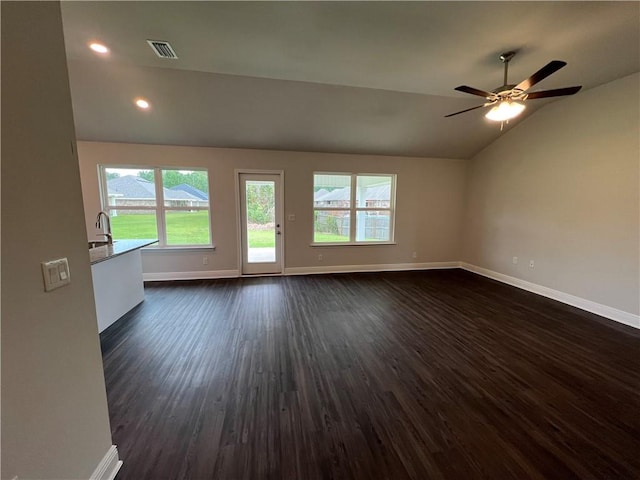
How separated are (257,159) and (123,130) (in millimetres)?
2174

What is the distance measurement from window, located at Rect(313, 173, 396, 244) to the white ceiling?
79 cm

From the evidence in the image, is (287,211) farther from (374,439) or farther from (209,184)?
(374,439)

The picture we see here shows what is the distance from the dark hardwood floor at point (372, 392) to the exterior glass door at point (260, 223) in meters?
1.76

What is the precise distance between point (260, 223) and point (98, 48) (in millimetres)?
3293

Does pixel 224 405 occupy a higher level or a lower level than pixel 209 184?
lower

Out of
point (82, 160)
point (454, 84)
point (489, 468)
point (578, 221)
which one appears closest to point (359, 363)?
point (489, 468)

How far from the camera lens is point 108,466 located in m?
1.39

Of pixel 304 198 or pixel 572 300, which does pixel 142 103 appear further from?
pixel 572 300

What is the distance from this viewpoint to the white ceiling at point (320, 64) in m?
2.12

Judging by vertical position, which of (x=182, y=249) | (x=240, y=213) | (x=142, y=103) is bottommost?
(x=182, y=249)

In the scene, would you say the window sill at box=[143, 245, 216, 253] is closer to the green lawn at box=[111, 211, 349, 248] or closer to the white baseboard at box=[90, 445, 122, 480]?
the green lawn at box=[111, 211, 349, 248]

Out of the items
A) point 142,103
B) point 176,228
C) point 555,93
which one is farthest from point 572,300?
point 142,103

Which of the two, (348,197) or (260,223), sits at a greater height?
(348,197)

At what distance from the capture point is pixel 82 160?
182 inches
